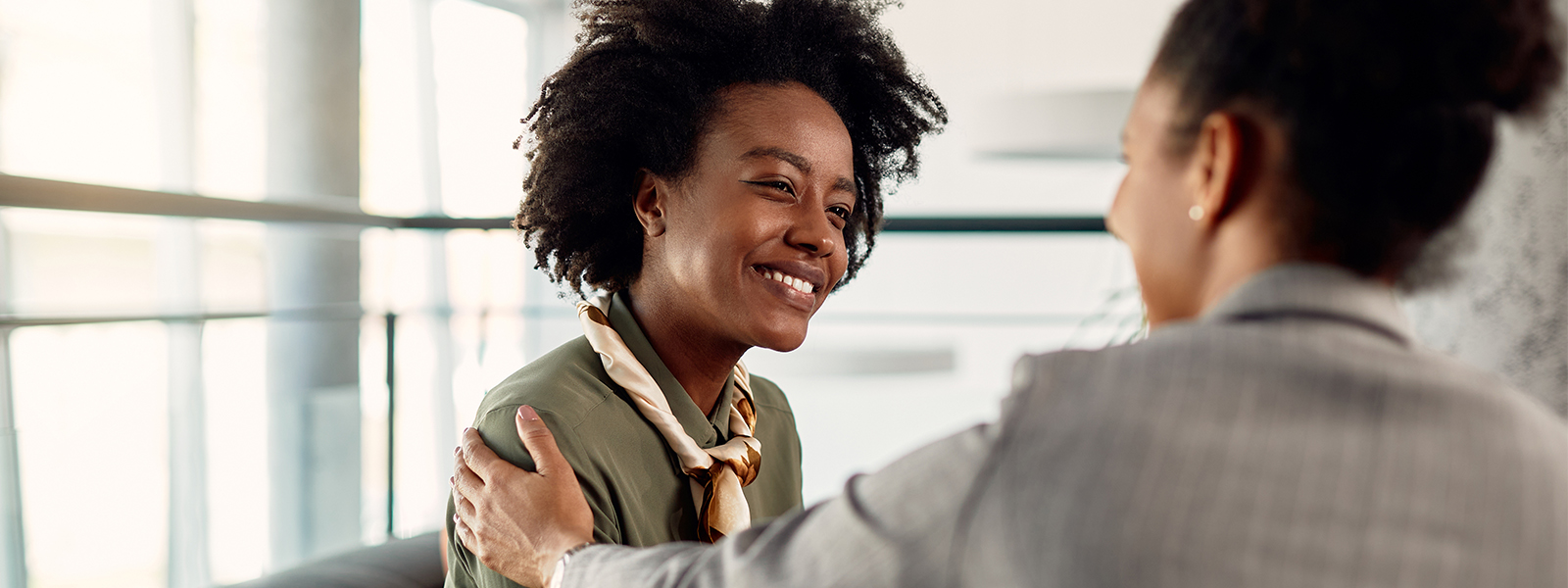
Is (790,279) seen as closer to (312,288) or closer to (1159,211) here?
(1159,211)

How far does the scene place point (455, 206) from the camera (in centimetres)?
606

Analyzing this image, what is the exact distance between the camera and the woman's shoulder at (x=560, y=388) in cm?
109

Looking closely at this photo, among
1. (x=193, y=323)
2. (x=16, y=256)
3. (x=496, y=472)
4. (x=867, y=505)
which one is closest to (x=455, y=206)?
(x=16, y=256)

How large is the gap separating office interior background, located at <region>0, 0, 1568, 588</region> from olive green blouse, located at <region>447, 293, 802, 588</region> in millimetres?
413

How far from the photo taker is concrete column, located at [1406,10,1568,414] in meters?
1.52

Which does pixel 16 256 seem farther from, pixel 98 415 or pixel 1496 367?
pixel 1496 367

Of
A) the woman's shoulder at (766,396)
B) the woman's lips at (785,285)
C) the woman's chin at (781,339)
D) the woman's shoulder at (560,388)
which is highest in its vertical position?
the woman's lips at (785,285)

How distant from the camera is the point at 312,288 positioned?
11.4 feet

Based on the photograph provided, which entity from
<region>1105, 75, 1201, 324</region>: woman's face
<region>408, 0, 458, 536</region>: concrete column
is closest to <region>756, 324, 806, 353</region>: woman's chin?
<region>1105, 75, 1201, 324</region>: woman's face

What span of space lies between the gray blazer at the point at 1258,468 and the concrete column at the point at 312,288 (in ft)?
10.2

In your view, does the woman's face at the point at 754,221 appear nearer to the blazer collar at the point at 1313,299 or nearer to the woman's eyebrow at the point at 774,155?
the woman's eyebrow at the point at 774,155

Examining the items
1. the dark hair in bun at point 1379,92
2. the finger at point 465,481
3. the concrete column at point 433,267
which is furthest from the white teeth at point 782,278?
the concrete column at point 433,267

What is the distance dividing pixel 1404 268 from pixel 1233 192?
0.13 m

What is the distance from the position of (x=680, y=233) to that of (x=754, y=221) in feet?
0.33
